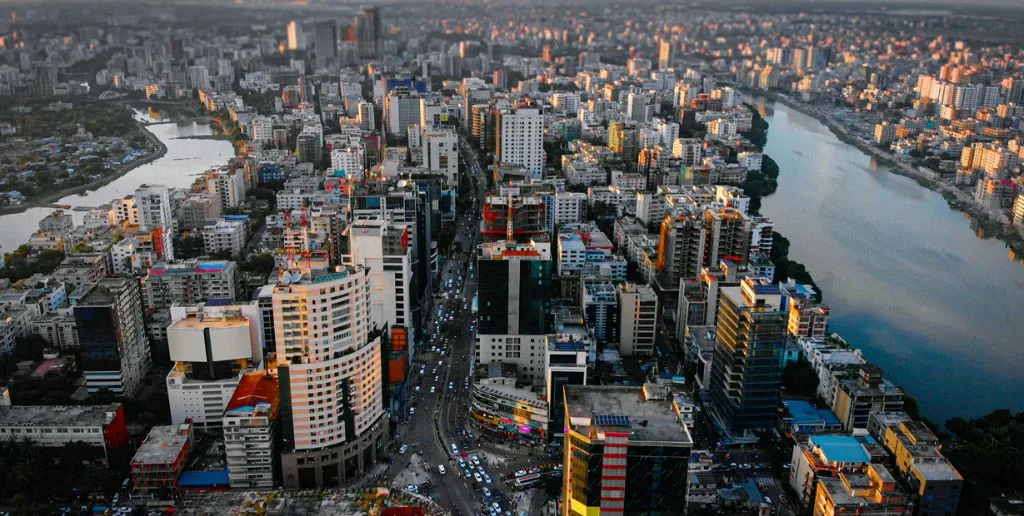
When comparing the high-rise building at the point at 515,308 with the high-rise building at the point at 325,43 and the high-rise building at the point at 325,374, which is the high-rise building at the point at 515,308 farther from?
the high-rise building at the point at 325,43

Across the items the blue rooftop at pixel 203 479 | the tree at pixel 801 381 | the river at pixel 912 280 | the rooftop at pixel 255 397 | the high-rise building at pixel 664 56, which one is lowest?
the river at pixel 912 280

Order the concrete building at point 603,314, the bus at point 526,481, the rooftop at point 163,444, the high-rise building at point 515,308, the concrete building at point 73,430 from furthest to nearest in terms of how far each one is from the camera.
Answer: the concrete building at point 603,314 → the high-rise building at point 515,308 → the concrete building at point 73,430 → the bus at point 526,481 → the rooftop at point 163,444

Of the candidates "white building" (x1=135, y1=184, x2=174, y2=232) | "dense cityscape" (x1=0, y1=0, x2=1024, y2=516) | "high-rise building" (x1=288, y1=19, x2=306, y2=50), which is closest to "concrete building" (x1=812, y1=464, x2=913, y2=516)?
"dense cityscape" (x1=0, y1=0, x2=1024, y2=516)

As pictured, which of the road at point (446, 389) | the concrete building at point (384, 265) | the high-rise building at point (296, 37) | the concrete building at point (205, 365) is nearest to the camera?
the road at point (446, 389)

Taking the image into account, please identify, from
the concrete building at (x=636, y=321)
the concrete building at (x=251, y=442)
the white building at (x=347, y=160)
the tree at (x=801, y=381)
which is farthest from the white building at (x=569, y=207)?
the concrete building at (x=251, y=442)

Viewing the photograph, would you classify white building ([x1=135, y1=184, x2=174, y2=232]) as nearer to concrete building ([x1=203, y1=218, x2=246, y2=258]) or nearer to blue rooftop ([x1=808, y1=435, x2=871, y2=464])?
concrete building ([x1=203, y1=218, x2=246, y2=258])
